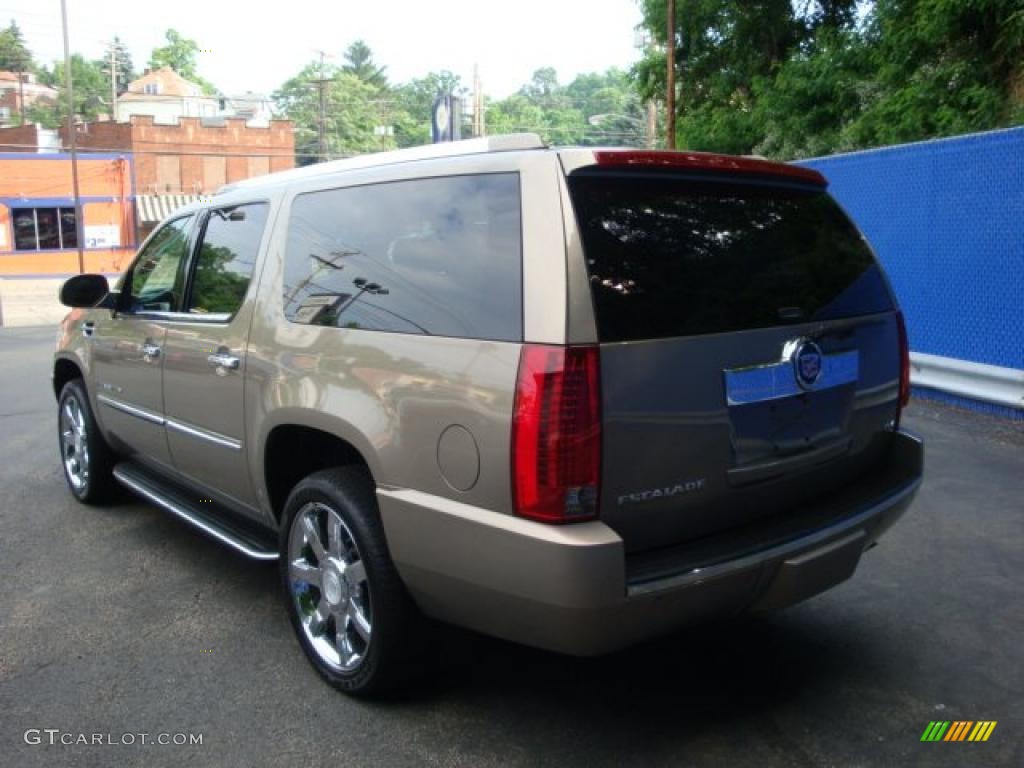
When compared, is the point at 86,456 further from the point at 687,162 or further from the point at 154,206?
the point at 154,206

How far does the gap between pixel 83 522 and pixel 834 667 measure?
13.7 ft

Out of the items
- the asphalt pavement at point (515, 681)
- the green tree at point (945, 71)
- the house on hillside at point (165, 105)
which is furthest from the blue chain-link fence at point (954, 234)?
the house on hillside at point (165, 105)

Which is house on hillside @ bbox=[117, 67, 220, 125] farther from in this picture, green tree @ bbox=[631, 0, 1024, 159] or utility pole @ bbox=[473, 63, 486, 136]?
green tree @ bbox=[631, 0, 1024, 159]

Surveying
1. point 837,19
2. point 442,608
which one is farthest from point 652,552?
point 837,19

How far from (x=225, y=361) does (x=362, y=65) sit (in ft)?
406

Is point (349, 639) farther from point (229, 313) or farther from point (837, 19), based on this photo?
point (837, 19)

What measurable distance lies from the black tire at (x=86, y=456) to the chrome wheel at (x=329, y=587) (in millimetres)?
2466

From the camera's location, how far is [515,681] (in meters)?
3.33

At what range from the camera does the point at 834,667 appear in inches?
133

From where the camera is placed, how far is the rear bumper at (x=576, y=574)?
2.43m

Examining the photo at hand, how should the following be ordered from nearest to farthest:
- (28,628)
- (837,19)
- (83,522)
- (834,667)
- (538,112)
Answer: (834,667), (28,628), (83,522), (837,19), (538,112)

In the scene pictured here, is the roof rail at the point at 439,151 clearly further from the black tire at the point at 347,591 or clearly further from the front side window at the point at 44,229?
the front side window at the point at 44,229

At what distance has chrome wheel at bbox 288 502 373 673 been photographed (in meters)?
3.12

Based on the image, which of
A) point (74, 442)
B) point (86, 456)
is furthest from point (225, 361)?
point (74, 442)
